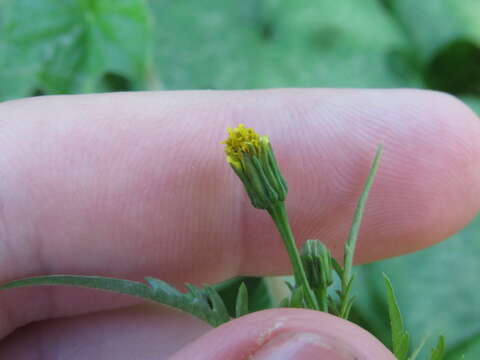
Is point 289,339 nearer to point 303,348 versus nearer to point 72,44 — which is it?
point 303,348

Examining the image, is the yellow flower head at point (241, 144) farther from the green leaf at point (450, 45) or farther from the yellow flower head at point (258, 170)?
the green leaf at point (450, 45)

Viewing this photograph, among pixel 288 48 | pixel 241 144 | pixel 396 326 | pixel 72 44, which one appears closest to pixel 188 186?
pixel 241 144

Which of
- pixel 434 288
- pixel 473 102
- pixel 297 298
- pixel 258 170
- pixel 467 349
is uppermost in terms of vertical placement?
pixel 473 102

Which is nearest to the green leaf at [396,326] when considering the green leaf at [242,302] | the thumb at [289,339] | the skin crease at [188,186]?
the thumb at [289,339]

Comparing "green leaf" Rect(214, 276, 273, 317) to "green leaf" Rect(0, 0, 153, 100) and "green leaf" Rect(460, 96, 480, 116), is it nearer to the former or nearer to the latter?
"green leaf" Rect(0, 0, 153, 100)

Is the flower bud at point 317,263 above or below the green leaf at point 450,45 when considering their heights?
below

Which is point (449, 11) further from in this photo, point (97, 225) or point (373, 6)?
point (97, 225)

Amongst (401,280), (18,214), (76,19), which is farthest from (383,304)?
(76,19)
